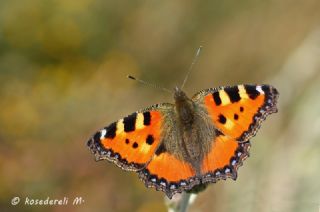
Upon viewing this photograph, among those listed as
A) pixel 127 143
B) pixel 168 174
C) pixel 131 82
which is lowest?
pixel 168 174

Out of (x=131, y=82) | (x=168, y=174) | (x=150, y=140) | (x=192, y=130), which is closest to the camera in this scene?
(x=168, y=174)

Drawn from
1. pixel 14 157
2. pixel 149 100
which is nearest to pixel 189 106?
pixel 14 157

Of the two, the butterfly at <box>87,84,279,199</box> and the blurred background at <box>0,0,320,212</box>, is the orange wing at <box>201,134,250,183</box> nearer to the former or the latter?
the butterfly at <box>87,84,279,199</box>

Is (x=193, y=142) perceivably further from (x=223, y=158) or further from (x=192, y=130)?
(x=223, y=158)

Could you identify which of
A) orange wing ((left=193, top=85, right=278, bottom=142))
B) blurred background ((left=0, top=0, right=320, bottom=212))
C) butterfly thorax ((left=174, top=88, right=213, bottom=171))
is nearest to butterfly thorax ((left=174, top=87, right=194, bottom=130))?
butterfly thorax ((left=174, top=88, right=213, bottom=171))

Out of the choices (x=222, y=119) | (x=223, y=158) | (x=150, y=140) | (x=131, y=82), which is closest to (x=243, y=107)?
(x=222, y=119)

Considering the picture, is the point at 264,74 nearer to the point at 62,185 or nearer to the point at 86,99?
the point at 86,99
